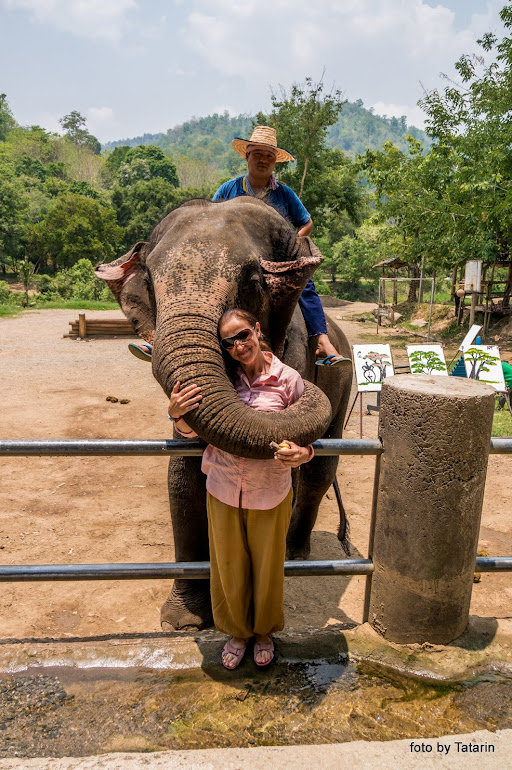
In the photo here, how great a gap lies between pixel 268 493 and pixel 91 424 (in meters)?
6.66

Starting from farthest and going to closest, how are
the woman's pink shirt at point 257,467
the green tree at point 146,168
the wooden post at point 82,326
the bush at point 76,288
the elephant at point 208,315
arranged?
the green tree at point 146,168 → the bush at point 76,288 → the wooden post at point 82,326 → the woman's pink shirt at point 257,467 → the elephant at point 208,315

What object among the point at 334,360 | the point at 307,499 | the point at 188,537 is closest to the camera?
the point at 188,537

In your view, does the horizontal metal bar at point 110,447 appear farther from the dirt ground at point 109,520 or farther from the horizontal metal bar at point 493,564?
the dirt ground at point 109,520

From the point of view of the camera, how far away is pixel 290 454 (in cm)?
215

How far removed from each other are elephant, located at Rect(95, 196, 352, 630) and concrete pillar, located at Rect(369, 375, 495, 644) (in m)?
0.38

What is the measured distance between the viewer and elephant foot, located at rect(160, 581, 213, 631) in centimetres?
338

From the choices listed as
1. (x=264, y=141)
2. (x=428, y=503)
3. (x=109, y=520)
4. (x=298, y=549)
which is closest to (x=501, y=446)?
(x=428, y=503)

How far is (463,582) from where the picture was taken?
8.68 ft

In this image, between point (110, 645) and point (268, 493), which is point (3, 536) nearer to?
point (110, 645)

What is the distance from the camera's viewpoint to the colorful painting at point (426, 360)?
30.1 ft

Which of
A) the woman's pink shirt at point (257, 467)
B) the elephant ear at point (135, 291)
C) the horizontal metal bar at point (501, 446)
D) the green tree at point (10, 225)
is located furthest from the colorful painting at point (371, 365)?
the green tree at point (10, 225)

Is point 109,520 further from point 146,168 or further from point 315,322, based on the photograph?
→ point 146,168

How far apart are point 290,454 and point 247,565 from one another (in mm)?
602

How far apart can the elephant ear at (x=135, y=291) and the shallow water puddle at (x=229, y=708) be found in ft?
5.28
